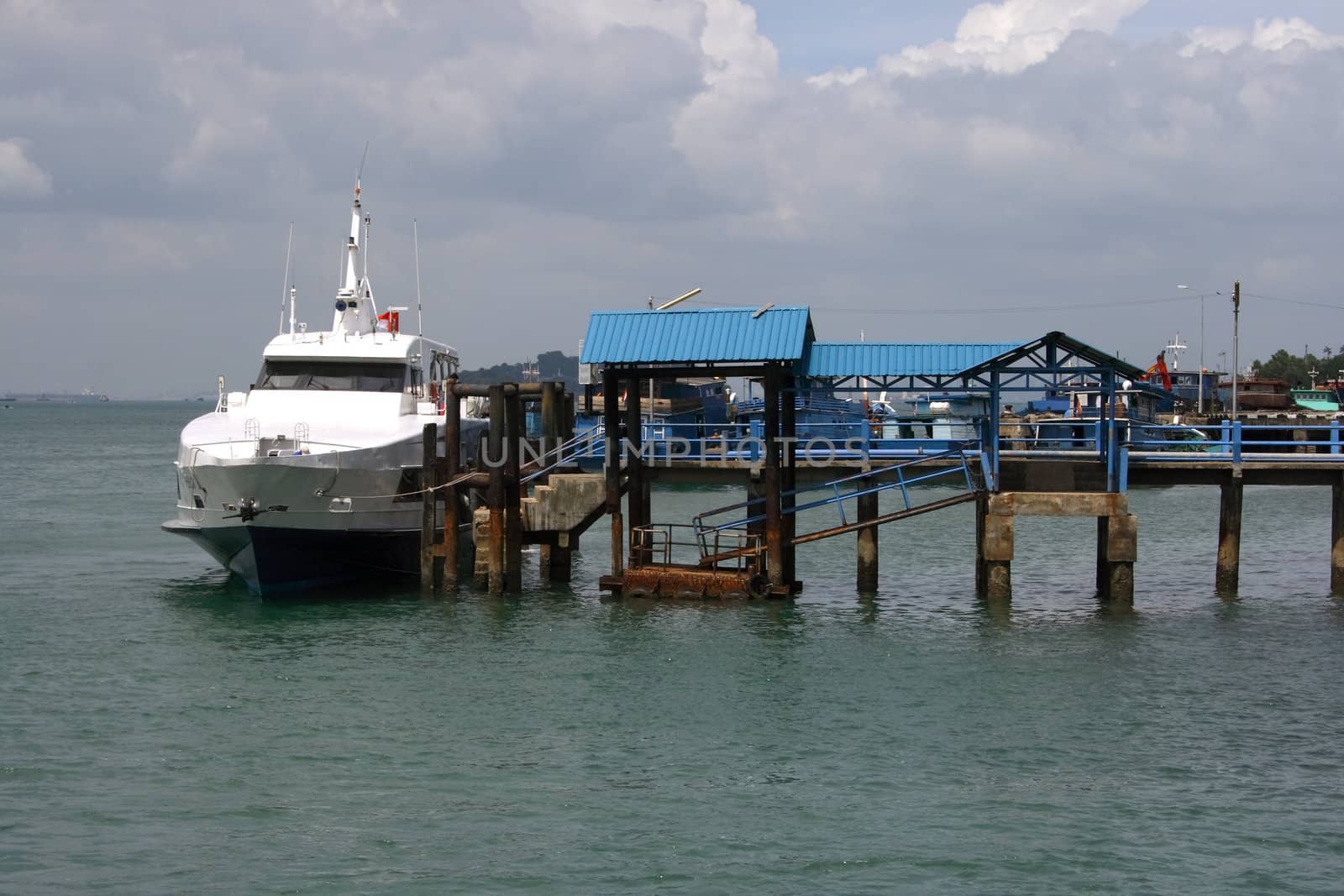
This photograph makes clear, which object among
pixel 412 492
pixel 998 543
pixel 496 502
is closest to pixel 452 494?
pixel 496 502

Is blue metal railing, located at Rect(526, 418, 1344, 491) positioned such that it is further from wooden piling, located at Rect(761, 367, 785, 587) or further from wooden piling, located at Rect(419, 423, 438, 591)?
wooden piling, located at Rect(419, 423, 438, 591)

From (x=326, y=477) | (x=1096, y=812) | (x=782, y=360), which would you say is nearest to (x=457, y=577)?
(x=326, y=477)

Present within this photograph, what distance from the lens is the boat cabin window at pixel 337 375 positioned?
112 feet

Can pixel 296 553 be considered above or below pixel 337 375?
below

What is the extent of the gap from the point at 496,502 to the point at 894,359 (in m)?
9.30

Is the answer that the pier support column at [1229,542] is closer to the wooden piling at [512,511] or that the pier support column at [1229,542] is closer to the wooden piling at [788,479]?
the wooden piling at [788,479]

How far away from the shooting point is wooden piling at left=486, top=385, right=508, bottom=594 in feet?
99.7

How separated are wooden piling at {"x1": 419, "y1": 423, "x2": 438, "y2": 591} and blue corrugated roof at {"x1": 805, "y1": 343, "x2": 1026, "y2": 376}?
28.2 feet

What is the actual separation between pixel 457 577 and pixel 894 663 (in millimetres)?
11014

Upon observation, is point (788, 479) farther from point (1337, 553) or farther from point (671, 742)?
point (1337, 553)

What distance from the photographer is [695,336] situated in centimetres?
2892

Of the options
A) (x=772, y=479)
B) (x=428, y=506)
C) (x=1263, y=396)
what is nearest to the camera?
(x=772, y=479)

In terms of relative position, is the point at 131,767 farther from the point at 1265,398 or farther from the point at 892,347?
the point at 1265,398

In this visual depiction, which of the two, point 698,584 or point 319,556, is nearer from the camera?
point 698,584
